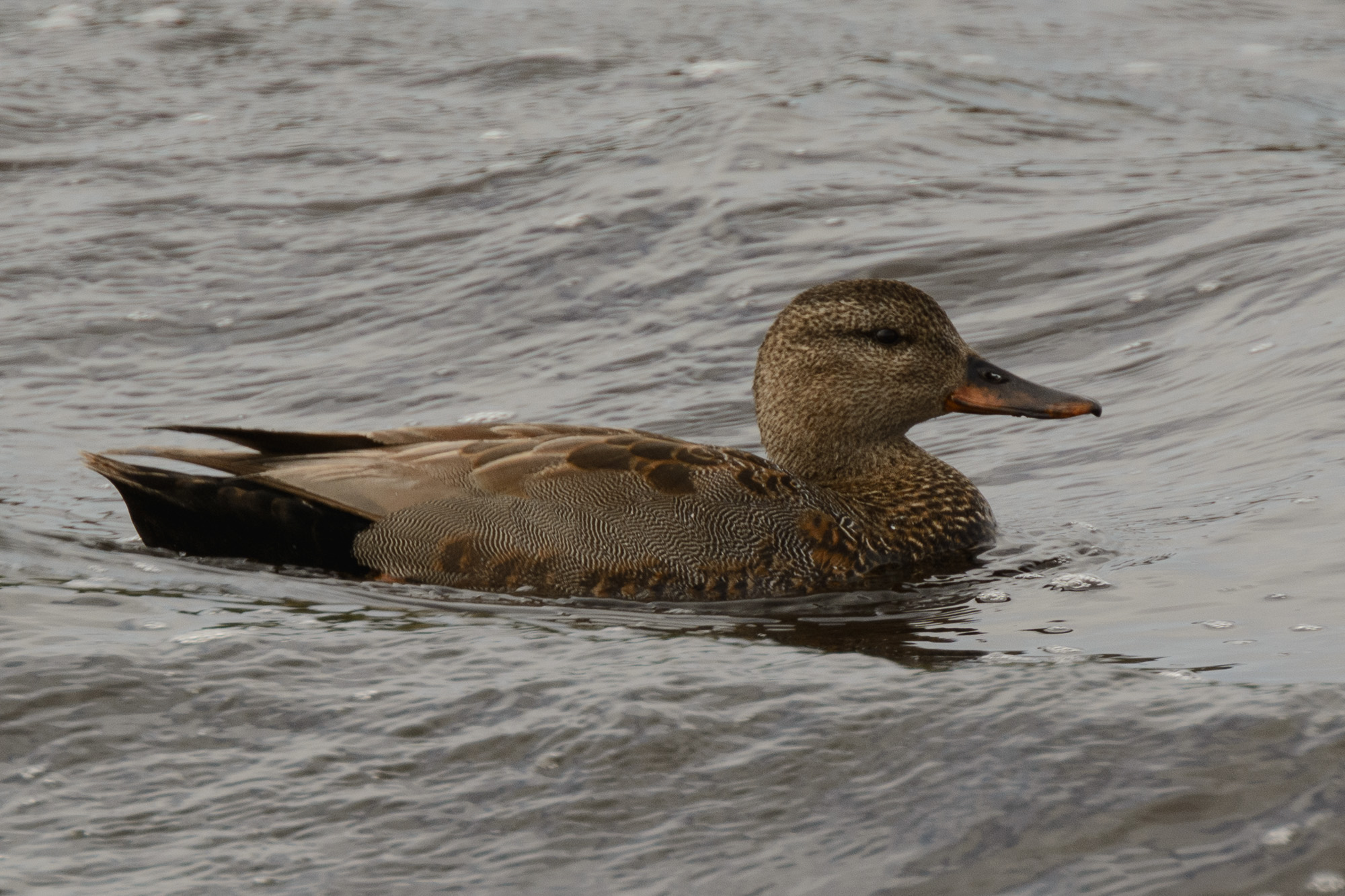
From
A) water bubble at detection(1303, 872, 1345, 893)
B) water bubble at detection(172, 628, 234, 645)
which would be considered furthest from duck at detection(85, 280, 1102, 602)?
water bubble at detection(1303, 872, 1345, 893)

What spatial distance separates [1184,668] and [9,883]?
2.95 m

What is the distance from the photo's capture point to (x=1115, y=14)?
16344mm

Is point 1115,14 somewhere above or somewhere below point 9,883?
above

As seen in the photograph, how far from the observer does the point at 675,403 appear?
353 inches

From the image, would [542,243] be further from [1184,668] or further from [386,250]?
[1184,668]

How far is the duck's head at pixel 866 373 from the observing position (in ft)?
22.2

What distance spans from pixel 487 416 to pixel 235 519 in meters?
2.69

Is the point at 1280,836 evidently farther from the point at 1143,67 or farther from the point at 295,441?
the point at 1143,67

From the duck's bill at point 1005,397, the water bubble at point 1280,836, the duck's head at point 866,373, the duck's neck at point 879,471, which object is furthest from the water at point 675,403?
the duck's head at point 866,373

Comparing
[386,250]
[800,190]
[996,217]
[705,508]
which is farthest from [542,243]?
[705,508]

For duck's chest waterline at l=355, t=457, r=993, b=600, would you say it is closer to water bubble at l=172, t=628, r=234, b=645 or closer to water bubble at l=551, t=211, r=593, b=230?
water bubble at l=172, t=628, r=234, b=645

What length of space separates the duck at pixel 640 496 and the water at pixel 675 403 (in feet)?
0.58

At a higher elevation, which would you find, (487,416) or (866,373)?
(866,373)

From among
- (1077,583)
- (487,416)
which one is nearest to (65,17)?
(487,416)
